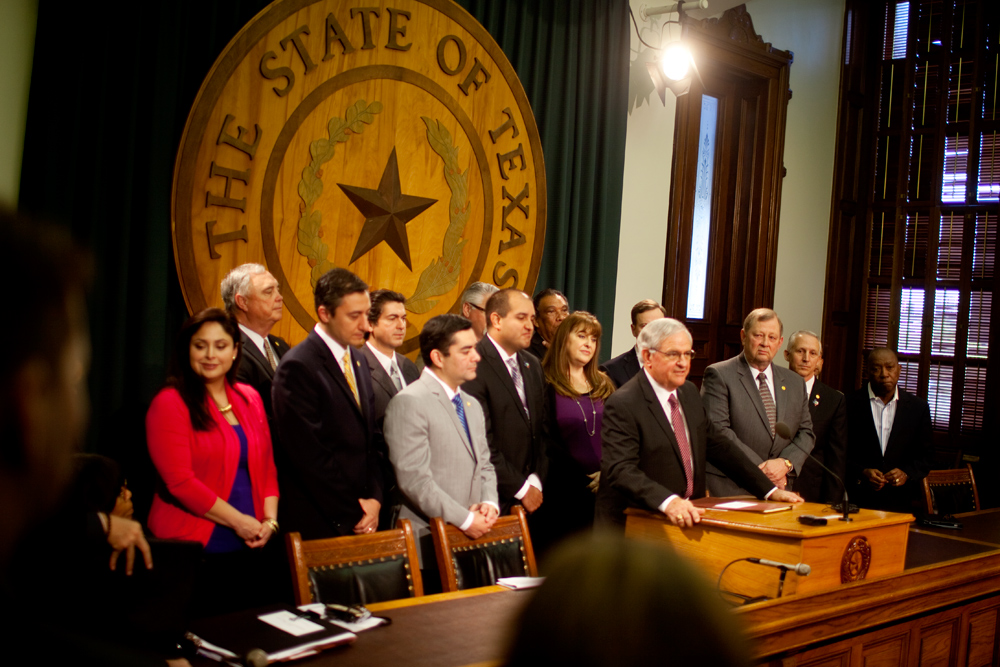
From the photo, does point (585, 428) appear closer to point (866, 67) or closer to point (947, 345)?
point (947, 345)

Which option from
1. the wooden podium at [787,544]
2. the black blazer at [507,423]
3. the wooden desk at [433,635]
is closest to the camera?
the wooden desk at [433,635]

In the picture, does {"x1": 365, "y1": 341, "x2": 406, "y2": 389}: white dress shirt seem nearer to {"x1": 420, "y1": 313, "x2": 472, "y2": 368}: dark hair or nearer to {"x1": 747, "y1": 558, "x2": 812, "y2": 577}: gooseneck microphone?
{"x1": 420, "y1": 313, "x2": 472, "y2": 368}: dark hair

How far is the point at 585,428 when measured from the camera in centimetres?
441

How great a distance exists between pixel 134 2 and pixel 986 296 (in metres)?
6.77

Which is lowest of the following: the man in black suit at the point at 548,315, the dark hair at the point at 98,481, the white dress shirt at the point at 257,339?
the dark hair at the point at 98,481

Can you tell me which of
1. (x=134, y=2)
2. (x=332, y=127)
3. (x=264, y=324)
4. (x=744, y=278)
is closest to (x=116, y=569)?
(x=264, y=324)

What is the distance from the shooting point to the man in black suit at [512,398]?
401cm

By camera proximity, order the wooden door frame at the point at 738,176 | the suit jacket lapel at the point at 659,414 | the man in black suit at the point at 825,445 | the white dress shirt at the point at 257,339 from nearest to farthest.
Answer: the suit jacket lapel at the point at 659,414, the white dress shirt at the point at 257,339, the man in black suit at the point at 825,445, the wooden door frame at the point at 738,176

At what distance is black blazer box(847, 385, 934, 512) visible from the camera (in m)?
5.39

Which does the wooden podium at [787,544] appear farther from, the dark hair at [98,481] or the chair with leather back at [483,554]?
the dark hair at [98,481]

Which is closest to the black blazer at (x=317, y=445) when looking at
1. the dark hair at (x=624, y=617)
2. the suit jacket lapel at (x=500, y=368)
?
the suit jacket lapel at (x=500, y=368)

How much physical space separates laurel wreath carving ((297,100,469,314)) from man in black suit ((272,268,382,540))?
1039 millimetres

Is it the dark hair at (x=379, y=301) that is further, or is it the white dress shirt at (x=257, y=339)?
the dark hair at (x=379, y=301)

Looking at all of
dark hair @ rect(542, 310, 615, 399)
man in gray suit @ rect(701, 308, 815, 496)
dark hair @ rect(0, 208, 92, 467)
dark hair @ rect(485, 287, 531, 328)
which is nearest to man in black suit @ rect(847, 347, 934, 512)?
man in gray suit @ rect(701, 308, 815, 496)
